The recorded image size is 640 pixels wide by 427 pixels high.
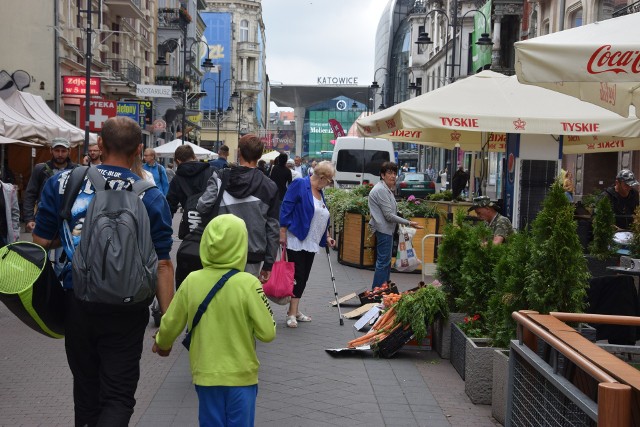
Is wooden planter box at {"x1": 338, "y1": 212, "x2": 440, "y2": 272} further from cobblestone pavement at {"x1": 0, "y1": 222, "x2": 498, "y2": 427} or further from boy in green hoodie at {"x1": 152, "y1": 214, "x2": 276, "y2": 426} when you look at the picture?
boy in green hoodie at {"x1": 152, "y1": 214, "x2": 276, "y2": 426}

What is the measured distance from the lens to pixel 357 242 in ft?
50.5

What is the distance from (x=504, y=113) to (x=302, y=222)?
313 cm

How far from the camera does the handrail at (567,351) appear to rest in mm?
2789

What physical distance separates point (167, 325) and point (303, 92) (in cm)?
15396

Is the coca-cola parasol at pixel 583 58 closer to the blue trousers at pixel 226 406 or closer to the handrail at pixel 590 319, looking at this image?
the handrail at pixel 590 319

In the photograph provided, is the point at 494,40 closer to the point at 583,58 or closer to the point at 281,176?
the point at 281,176

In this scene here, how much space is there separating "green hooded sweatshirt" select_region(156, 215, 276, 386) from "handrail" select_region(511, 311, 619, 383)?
4.55 ft

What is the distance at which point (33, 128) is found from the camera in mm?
19078

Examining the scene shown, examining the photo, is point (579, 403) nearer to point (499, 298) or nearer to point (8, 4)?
point (499, 298)

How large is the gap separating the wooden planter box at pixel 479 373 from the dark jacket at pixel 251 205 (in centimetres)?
173

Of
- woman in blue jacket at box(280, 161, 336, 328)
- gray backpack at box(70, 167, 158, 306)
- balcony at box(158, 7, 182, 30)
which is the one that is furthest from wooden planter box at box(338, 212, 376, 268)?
balcony at box(158, 7, 182, 30)

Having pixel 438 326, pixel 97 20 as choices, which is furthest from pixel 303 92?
pixel 438 326

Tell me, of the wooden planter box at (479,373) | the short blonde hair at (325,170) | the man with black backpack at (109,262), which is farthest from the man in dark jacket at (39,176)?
the man with black backpack at (109,262)

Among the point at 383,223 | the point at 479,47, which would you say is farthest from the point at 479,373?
the point at 479,47
